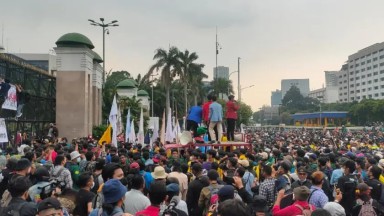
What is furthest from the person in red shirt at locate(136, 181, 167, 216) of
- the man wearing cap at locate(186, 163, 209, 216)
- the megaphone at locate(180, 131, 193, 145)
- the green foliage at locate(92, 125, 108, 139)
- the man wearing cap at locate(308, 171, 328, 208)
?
the green foliage at locate(92, 125, 108, 139)

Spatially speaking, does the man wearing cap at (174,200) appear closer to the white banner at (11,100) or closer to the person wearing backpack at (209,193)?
the person wearing backpack at (209,193)

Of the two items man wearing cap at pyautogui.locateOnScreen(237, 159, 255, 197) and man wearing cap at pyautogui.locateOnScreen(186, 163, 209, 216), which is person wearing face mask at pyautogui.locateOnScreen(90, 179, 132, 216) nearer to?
man wearing cap at pyautogui.locateOnScreen(186, 163, 209, 216)

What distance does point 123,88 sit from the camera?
41406 millimetres

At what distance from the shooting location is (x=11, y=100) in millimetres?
14625

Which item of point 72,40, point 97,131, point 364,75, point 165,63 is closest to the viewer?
point 72,40

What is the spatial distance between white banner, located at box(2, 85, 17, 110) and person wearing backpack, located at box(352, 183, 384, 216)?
11537 mm

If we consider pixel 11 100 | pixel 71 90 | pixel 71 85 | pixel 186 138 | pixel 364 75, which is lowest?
pixel 186 138

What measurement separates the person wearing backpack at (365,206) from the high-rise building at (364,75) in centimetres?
12944

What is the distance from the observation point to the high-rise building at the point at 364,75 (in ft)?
425

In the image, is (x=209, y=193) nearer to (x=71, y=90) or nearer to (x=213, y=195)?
(x=213, y=195)

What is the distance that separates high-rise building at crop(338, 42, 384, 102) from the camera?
12950cm

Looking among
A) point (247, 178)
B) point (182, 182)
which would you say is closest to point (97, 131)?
point (182, 182)

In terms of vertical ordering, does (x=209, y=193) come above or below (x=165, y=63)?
below

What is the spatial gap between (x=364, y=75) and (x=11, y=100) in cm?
13782
